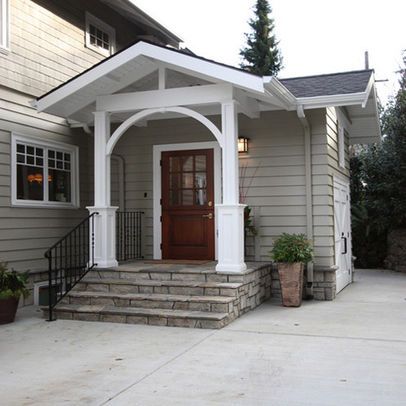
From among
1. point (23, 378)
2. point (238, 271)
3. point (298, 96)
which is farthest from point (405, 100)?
point (23, 378)

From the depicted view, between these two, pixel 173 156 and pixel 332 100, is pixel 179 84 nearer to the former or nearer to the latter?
pixel 173 156

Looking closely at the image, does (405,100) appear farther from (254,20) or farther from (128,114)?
(254,20)

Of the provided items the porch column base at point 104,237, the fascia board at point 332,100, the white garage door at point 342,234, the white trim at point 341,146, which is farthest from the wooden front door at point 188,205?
the white trim at point 341,146

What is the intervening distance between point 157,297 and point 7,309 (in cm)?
183

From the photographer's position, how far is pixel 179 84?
742 cm

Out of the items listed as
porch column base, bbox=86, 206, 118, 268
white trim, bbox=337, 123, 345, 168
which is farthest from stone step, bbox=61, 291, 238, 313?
white trim, bbox=337, 123, 345, 168

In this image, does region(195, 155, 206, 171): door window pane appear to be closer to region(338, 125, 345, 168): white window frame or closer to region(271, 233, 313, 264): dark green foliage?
region(271, 233, 313, 264): dark green foliage

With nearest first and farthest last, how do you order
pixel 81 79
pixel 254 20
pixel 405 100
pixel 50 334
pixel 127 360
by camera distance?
1. pixel 127 360
2. pixel 50 334
3. pixel 81 79
4. pixel 405 100
5. pixel 254 20

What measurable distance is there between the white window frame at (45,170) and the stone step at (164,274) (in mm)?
1496

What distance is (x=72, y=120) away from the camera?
8.36 meters

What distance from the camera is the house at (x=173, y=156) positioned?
6.75m

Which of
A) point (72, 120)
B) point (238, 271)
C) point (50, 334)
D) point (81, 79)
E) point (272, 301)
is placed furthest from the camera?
point (72, 120)

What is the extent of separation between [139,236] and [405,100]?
24.8 ft

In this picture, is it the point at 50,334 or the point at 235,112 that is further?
the point at 235,112
